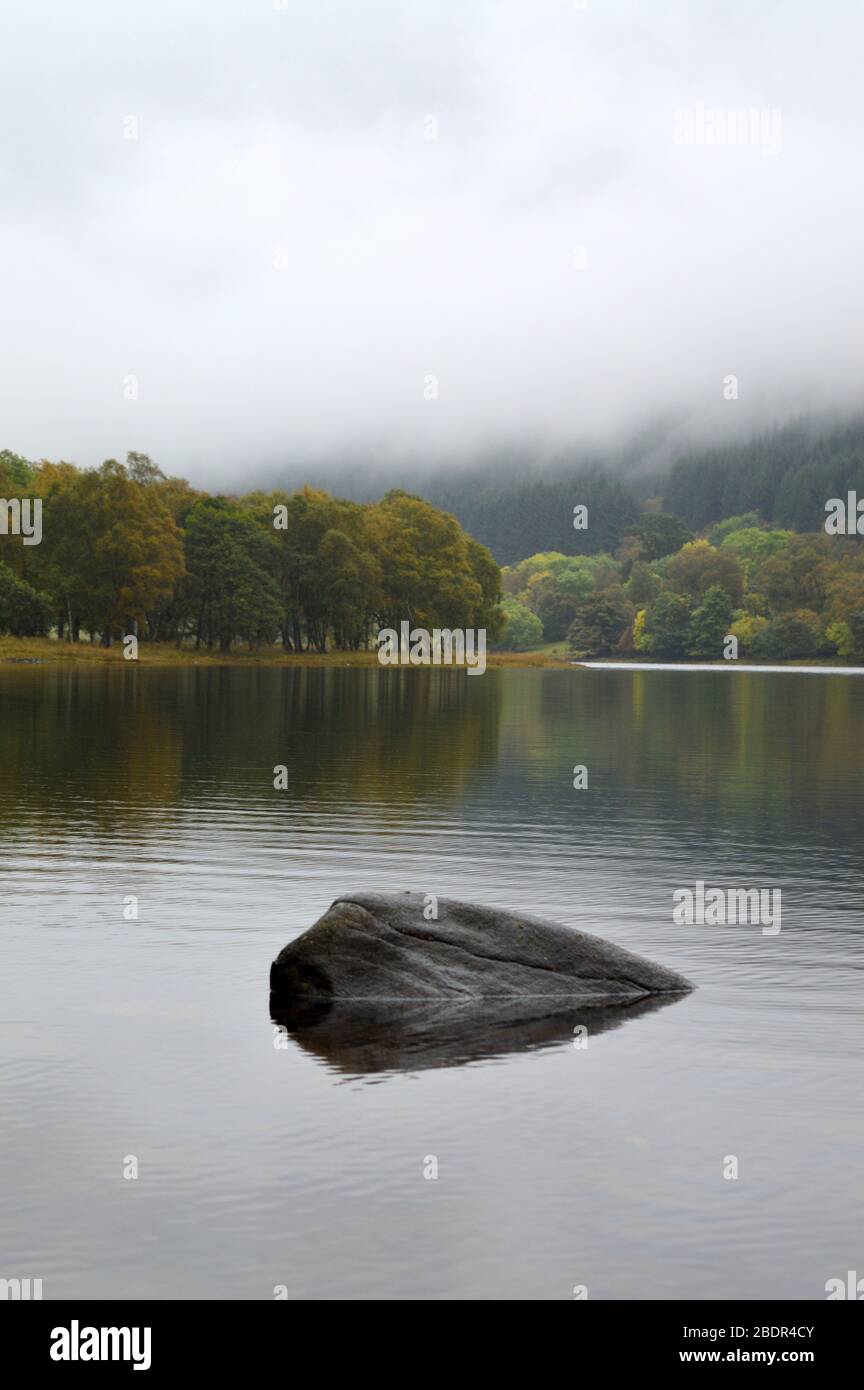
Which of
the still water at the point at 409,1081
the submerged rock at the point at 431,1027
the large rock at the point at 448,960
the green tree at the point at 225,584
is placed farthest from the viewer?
the green tree at the point at 225,584

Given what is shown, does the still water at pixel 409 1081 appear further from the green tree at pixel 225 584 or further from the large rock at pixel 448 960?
the green tree at pixel 225 584

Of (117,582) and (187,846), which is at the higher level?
(117,582)

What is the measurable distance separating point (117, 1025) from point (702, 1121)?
7622mm

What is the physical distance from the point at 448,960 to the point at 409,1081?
4.23 m

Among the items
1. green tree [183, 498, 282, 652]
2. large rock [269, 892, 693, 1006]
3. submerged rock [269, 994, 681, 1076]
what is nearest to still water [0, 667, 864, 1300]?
submerged rock [269, 994, 681, 1076]

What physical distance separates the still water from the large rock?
86cm

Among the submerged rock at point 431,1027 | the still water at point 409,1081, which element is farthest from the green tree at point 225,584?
the submerged rock at point 431,1027

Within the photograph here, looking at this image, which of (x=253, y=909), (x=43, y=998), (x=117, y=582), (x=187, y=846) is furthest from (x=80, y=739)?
(x=117, y=582)

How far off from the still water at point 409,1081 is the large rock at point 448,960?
860mm

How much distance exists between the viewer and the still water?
1229 centimetres

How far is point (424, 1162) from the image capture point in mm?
14250

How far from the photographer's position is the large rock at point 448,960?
20.6 meters

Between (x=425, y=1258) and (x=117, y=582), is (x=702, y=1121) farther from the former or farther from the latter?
(x=117, y=582)

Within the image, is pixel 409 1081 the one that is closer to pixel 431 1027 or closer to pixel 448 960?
pixel 431 1027
